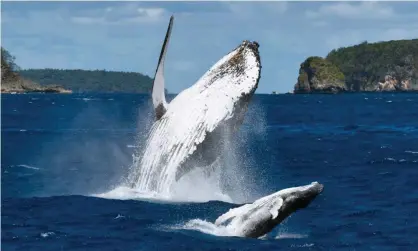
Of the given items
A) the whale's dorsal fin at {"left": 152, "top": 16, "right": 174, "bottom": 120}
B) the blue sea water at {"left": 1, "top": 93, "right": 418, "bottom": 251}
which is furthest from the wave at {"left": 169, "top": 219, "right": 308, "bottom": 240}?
the whale's dorsal fin at {"left": 152, "top": 16, "right": 174, "bottom": 120}

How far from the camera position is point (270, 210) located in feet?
55.6

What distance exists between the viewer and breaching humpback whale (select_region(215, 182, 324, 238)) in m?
17.0

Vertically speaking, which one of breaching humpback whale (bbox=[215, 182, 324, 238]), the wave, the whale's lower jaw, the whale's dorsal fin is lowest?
the wave

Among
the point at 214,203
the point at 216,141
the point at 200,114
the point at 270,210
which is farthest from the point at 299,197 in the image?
the point at 214,203

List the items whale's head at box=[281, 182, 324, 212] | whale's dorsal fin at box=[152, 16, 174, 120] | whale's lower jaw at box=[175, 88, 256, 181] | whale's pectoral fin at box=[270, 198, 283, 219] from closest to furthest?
whale's pectoral fin at box=[270, 198, 283, 219] < whale's head at box=[281, 182, 324, 212] < whale's dorsal fin at box=[152, 16, 174, 120] < whale's lower jaw at box=[175, 88, 256, 181]

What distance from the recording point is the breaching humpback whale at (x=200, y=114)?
19.2 meters

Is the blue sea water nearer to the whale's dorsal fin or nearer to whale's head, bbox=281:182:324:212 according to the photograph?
whale's head, bbox=281:182:324:212

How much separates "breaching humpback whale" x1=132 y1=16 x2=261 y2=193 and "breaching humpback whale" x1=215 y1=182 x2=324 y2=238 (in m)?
2.56

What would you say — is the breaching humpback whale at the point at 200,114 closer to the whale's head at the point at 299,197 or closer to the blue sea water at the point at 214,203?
the blue sea water at the point at 214,203

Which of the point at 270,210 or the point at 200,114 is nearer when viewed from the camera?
the point at 270,210

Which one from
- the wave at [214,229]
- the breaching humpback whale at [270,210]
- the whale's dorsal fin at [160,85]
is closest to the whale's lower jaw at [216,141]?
the whale's dorsal fin at [160,85]

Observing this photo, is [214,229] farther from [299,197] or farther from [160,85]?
[160,85]

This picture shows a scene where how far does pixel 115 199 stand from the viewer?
21.3 metres

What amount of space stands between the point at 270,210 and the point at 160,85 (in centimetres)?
407
